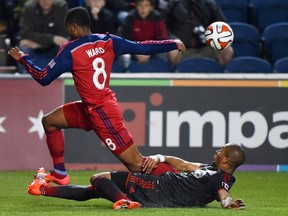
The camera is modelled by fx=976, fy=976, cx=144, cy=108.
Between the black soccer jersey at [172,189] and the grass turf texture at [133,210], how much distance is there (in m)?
0.17

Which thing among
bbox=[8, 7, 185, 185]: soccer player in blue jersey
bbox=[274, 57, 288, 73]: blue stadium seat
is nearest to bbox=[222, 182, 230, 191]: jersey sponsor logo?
bbox=[8, 7, 185, 185]: soccer player in blue jersey

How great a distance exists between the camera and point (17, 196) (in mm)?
10438

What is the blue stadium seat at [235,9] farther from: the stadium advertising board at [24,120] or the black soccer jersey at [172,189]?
the black soccer jersey at [172,189]

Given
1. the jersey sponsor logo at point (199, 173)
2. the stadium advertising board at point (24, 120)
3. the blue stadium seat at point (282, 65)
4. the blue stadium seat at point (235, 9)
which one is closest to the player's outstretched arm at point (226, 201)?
the jersey sponsor logo at point (199, 173)

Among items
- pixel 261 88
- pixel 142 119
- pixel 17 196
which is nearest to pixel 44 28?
pixel 142 119

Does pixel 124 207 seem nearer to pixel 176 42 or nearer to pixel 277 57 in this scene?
pixel 176 42

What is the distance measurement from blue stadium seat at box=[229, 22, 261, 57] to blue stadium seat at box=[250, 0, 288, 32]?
2.53 ft

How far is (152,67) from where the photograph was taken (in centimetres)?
1392

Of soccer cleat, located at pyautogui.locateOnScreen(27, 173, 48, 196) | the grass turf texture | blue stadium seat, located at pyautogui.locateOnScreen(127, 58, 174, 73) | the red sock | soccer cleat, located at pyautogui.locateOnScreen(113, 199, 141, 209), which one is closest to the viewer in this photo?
the grass turf texture

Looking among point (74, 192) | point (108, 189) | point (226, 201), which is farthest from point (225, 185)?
point (74, 192)

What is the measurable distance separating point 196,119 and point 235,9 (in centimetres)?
300

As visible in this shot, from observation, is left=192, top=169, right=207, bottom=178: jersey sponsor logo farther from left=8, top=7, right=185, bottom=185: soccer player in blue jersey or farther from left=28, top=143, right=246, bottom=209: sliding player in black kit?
left=8, top=7, right=185, bottom=185: soccer player in blue jersey

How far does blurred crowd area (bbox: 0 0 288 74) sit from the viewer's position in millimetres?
13922

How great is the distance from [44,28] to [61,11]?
35 centimetres
